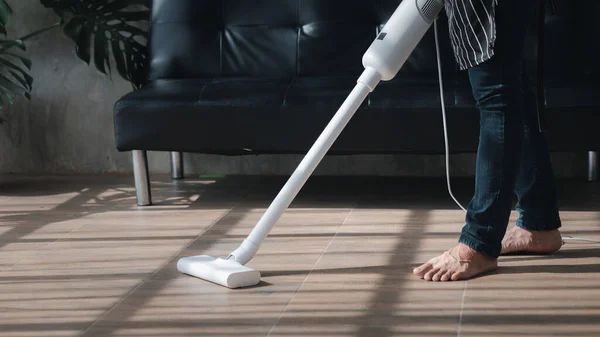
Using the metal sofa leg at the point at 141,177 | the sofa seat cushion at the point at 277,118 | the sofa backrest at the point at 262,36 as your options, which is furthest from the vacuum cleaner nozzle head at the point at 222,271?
the sofa backrest at the point at 262,36

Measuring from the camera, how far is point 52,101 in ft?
11.4

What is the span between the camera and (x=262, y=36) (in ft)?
10.1

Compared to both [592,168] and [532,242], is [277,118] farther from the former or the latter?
[592,168]

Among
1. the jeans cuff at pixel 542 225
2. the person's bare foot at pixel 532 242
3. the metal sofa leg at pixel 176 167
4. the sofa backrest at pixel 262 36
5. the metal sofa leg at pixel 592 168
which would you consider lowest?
the metal sofa leg at pixel 592 168

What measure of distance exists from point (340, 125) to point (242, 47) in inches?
47.5

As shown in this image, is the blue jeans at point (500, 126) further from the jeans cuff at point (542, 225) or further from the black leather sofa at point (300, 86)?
the black leather sofa at point (300, 86)

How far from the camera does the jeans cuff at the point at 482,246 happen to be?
187 cm

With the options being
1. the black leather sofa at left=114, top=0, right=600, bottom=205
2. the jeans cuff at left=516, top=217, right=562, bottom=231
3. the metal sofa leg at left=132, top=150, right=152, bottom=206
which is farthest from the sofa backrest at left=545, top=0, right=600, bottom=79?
the metal sofa leg at left=132, top=150, right=152, bottom=206

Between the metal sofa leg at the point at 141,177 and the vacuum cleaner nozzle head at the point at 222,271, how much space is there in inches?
33.9

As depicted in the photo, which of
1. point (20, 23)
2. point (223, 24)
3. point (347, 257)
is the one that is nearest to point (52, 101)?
point (20, 23)

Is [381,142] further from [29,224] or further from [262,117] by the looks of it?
[29,224]

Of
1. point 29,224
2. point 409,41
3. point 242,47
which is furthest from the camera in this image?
point 242,47

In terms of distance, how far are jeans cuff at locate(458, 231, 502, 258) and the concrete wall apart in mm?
1534

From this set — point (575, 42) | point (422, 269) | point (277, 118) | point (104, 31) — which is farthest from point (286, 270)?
point (104, 31)
